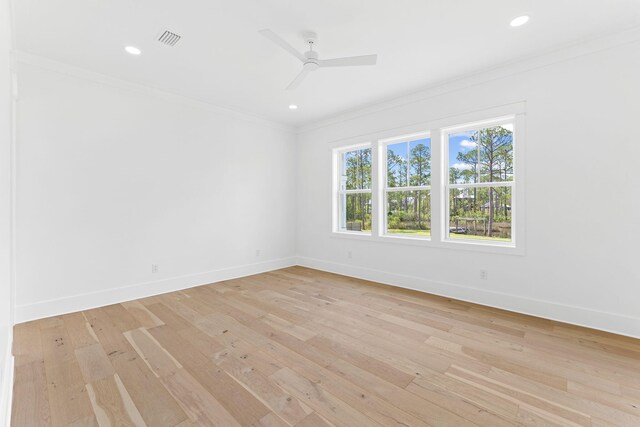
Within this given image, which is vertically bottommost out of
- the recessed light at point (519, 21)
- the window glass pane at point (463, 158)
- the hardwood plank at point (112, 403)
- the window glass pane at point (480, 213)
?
the hardwood plank at point (112, 403)

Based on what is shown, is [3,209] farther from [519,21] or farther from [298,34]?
[519,21]

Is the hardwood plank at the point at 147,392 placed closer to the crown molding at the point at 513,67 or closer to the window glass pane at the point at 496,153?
the window glass pane at the point at 496,153

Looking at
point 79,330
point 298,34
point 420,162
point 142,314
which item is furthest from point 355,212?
point 79,330

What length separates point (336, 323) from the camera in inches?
116

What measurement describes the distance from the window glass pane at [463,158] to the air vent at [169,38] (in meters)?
3.54

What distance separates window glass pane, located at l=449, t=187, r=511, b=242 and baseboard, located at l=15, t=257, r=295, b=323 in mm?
3451

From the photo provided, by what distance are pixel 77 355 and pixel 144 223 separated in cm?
186

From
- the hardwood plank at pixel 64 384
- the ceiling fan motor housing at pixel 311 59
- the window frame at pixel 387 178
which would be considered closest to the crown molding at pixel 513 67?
the window frame at pixel 387 178

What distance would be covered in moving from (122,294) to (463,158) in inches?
193

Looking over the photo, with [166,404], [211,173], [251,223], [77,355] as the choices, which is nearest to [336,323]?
[166,404]

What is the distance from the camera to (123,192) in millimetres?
3607

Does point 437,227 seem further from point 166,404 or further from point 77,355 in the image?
point 77,355

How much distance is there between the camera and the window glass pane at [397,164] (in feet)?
14.5

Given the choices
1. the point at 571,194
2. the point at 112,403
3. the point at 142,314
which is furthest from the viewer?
the point at 142,314
